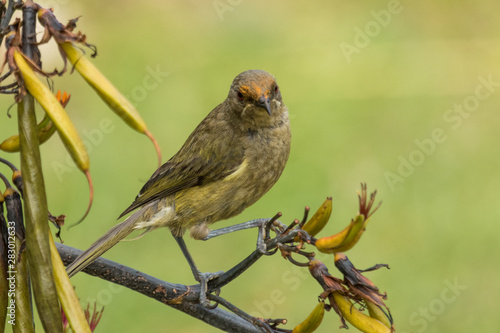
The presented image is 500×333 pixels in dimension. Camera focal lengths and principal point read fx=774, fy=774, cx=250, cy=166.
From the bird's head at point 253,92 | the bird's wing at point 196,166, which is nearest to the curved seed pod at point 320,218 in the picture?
the bird's head at point 253,92

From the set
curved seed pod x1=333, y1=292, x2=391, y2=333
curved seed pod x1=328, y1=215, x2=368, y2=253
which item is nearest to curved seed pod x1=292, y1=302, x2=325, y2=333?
curved seed pod x1=333, y1=292, x2=391, y2=333

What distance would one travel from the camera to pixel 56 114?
1372 mm

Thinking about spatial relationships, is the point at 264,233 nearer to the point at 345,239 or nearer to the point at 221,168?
the point at 345,239

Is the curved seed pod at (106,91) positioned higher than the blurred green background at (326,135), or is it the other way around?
the blurred green background at (326,135)

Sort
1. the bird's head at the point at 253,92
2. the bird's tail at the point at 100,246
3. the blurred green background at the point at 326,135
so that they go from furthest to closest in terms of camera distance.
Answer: the blurred green background at the point at 326,135, the bird's head at the point at 253,92, the bird's tail at the point at 100,246

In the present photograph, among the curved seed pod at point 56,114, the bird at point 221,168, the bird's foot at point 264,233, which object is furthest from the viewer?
the bird at point 221,168

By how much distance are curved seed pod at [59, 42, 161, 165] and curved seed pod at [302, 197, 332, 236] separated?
334 millimetres

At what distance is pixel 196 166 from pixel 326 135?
5183 millimetres

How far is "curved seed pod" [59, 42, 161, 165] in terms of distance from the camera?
1368 millimetres

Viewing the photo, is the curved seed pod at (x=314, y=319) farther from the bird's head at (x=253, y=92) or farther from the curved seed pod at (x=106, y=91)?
the bird's head at (x=253, y=92)

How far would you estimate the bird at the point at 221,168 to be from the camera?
Result: 293 cm

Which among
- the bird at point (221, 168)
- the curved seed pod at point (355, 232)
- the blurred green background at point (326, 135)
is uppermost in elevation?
the blurred green background at point (326, 135)

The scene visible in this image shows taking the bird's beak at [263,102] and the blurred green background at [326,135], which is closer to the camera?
the bird's beak at [263,102]

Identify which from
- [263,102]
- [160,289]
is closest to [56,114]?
[160,289]
